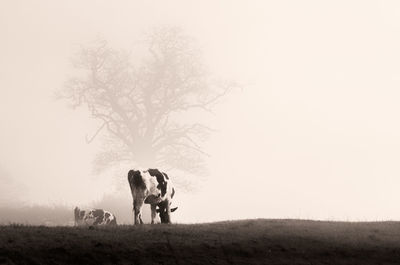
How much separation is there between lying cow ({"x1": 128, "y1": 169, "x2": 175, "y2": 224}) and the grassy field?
288 cm

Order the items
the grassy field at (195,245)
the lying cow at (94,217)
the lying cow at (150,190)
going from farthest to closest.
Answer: the lying cow at (94,217), the lying cow at (150,190), the grassy field at (195,245)

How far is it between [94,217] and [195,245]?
17973mm

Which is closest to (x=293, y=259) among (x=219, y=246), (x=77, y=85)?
(x=219, y=246)

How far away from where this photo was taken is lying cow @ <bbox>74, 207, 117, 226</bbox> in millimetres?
32656

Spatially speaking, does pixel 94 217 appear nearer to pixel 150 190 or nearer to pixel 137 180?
pixel 150 190

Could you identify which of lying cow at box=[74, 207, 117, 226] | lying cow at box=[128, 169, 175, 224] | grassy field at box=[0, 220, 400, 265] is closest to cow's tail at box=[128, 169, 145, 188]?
lying cow at box=[128, 169, 175, 224]

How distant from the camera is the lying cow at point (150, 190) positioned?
21641mm

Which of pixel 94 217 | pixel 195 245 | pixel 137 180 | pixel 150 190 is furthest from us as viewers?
pixel 94 217

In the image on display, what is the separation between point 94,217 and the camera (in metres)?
33.0

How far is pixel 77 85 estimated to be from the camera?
4925cm

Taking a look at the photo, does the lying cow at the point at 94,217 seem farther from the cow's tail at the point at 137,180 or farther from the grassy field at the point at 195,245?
the grassy field at the point at 195,245

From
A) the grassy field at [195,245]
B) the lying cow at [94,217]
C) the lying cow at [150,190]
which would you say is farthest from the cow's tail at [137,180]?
the lying cow at [94,217]

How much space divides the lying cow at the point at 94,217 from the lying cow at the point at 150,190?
30.7 ft

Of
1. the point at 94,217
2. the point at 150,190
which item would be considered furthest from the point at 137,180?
the point at 94,217
